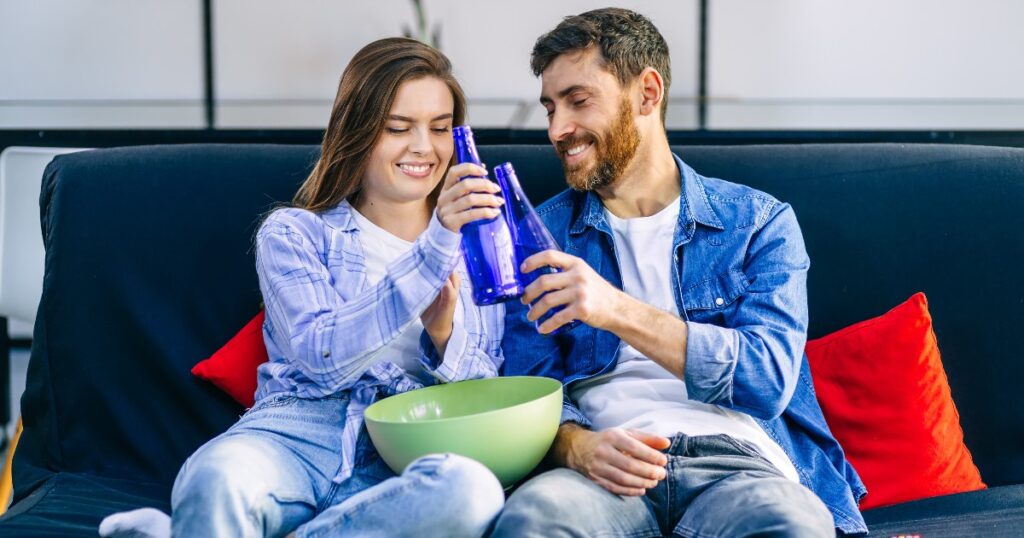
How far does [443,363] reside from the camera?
170 centimetres

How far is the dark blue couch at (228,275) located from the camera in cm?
198

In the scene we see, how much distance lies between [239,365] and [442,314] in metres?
0.47

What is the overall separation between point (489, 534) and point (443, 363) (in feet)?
1.19

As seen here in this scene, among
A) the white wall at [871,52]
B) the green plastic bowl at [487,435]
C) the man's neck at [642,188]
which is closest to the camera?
the green plastic bowl at [487,435]

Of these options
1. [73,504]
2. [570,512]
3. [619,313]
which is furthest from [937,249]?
[73,504]

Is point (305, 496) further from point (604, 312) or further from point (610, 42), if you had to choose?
point (610, 42)

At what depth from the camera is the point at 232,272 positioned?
2.03 m

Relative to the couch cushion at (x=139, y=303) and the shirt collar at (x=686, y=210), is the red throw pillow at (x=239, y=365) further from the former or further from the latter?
the shirt collar at (x=686, y=210)

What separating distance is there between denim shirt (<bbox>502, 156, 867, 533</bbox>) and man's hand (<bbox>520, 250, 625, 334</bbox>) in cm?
15

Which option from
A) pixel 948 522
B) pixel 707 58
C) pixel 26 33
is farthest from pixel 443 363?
pixel 26 33

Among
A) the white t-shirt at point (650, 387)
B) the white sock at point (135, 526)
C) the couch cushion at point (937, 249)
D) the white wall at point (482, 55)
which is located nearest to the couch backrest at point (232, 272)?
the couch cushion at point (937, 249)

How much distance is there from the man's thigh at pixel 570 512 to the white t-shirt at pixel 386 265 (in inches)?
14.7

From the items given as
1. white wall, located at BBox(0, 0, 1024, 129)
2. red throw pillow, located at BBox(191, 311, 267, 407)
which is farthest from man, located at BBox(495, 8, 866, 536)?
white wall, located at BBox(0, 0, 1024, 129)

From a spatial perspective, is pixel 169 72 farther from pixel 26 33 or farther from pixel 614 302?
pixel 614 302
